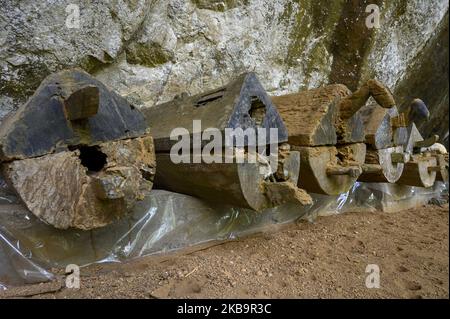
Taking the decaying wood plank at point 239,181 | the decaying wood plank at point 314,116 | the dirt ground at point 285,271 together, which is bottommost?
the dirt ground at point 285,271

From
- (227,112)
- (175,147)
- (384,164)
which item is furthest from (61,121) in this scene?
(384,164)

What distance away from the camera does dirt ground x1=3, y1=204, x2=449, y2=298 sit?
1499mm

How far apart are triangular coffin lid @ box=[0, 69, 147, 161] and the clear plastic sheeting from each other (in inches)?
15.6

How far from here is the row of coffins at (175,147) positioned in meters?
1.46

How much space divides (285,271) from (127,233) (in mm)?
922

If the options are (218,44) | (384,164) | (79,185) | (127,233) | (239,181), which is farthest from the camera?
(218,44)

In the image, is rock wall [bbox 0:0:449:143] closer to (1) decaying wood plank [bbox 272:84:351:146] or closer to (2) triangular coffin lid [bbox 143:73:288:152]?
(2) triangular coffin lid [bbox 143:73:288:152]

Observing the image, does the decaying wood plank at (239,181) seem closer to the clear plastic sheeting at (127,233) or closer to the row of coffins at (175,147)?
the row of coffins at (175,147)

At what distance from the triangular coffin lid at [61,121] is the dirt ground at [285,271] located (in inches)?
26.7

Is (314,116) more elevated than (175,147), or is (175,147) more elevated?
(314,116)

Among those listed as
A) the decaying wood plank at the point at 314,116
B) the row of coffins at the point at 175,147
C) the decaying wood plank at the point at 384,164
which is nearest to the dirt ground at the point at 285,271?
the row of coffins at the point at 175,147

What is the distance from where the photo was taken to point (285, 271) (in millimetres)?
1768

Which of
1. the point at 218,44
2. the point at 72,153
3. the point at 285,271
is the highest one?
the point at 218,44

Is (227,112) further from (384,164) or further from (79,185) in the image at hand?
(384,164)
